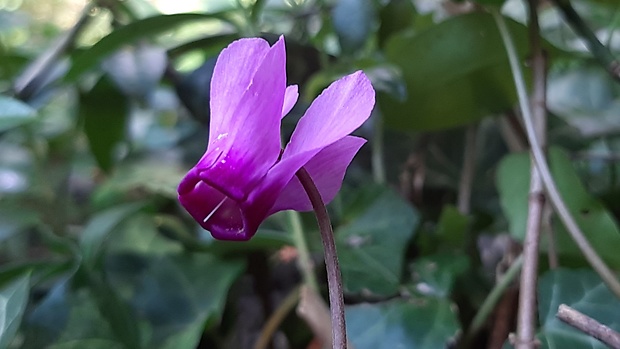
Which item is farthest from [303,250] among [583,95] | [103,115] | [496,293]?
[583,95]

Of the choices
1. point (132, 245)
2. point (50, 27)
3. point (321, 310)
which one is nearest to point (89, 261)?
point (132, 245)

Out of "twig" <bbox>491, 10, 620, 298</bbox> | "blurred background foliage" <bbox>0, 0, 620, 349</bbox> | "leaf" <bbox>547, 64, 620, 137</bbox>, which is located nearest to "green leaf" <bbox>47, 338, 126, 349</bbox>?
"blurred background foliage" <bbox>0, 0, 620, 349</bbox>

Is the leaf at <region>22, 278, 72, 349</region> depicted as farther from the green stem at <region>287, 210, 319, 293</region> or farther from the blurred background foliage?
the green stem at <region>287, 210, 319, 293</region>

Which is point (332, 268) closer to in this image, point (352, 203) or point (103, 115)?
point (352, 203)

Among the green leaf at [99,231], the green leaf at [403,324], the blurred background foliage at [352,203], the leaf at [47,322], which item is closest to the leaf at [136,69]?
the blurred background foliage at [352,203]

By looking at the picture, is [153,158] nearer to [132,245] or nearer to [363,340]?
[132,245]

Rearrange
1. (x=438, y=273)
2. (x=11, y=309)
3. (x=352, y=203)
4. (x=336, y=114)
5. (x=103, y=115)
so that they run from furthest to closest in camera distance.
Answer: (x=103, y=115)
(x=352, y=203)
(x=438, y=273)
(x=11, y=309)
(x=336, y=114)
